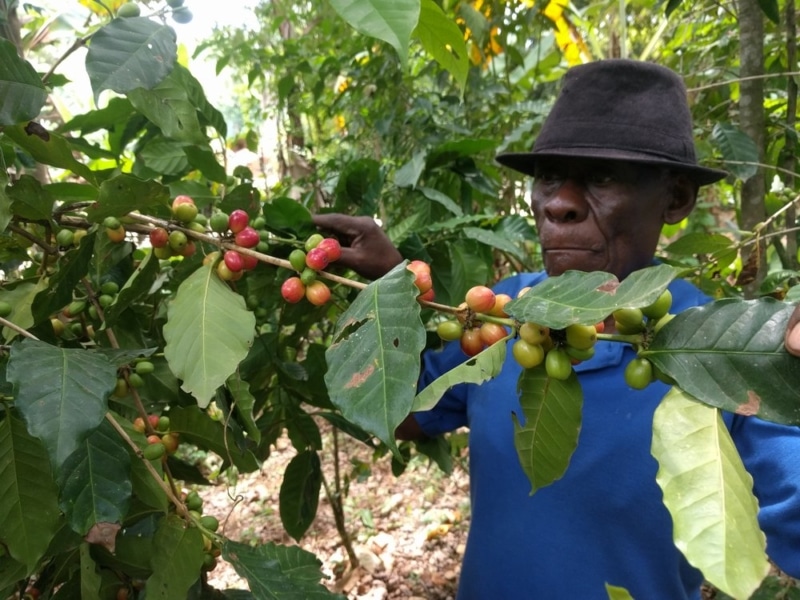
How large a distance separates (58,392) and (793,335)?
2.07 ft

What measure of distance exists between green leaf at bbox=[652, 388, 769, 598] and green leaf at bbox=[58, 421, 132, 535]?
559mm

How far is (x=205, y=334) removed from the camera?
0.62m

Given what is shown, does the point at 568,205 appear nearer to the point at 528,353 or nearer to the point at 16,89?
the point at 528,353

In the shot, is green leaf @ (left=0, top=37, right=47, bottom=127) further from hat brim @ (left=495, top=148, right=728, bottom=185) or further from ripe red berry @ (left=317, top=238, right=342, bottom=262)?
hat brim @ (left=495, top=148, right=728, bottom=185)

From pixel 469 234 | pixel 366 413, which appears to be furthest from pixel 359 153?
pixel 366 413

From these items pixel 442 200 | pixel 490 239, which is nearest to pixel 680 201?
pixel 490 239

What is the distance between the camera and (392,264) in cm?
106

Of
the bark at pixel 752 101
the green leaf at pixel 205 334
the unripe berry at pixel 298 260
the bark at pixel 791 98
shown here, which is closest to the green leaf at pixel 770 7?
the bark at pixel 752 101

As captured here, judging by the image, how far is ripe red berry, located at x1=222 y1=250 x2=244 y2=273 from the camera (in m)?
0.69

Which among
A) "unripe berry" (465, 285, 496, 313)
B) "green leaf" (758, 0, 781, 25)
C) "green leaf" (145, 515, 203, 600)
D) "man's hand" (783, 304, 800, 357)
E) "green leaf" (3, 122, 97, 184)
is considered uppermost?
"green leaf" (758, 0, 781, 25)

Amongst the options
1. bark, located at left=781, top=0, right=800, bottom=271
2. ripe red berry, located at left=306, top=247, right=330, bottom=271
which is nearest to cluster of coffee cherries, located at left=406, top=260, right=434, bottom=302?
ripe red berry, located at left=306, top=247, right=330, bottom=271

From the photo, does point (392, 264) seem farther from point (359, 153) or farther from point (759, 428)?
point (359, 153)

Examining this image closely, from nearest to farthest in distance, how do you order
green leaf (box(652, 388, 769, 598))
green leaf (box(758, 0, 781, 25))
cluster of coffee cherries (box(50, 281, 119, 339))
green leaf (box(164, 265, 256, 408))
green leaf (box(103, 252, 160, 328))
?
green leaf (box(652, 388, 769, 598)) < green leaf (box(164, 265, 256, 408)) < green leaf (box(103, 252, 160, 328)) < cluster of coffee cherries (box(50, 281, 119, 339)) < green leaf (box(758, 0, 781, 25))

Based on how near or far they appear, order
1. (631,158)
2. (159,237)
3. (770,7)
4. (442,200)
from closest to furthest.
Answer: (159,237) → (631,158) → (770,7) → (442,200)
